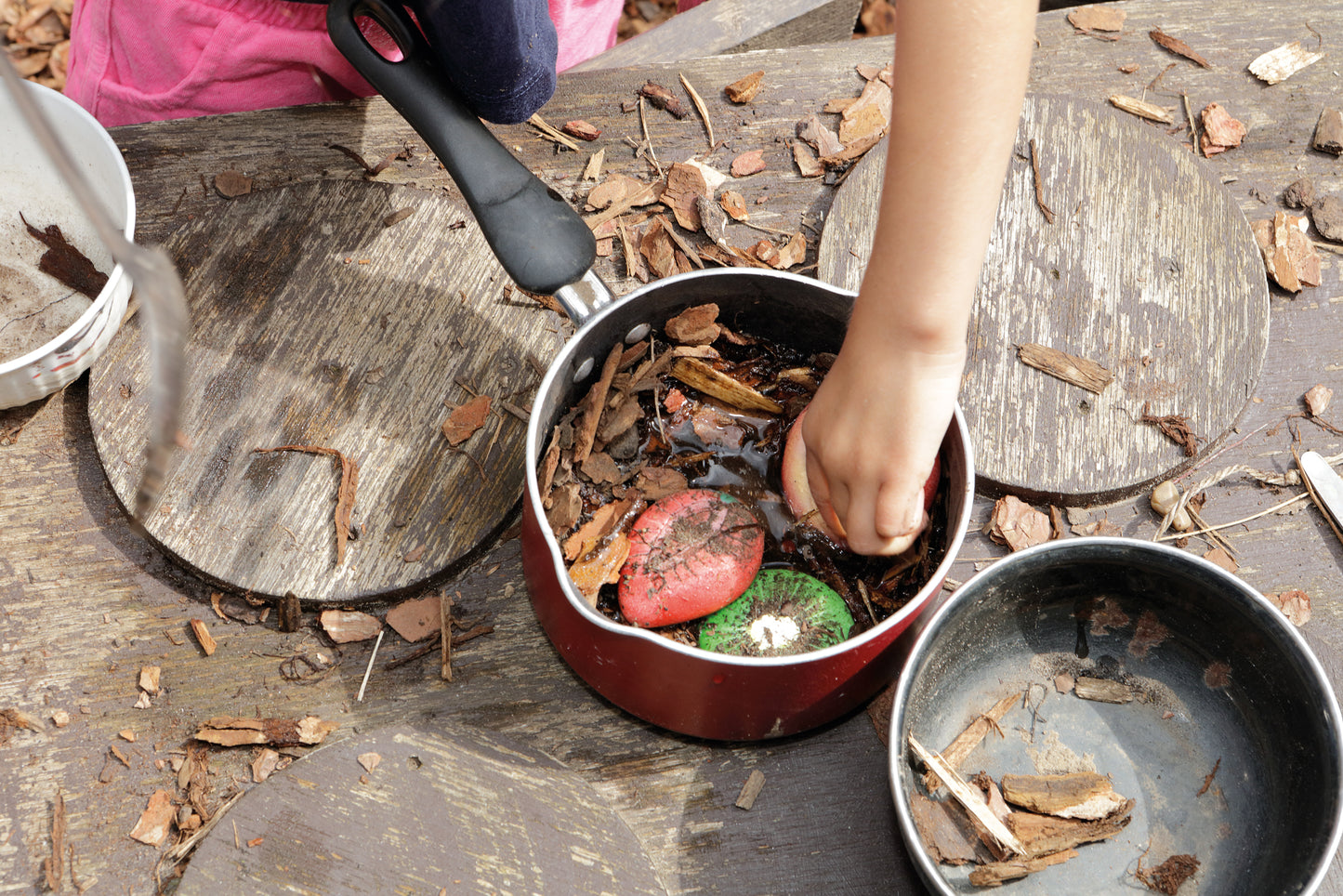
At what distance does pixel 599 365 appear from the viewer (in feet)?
2.28

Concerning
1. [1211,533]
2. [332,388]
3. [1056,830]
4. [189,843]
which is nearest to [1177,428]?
[1211,533]

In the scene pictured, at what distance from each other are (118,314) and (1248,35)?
1.04 meters

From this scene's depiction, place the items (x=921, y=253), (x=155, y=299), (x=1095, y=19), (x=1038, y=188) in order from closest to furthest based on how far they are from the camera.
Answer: (x=155, y=299)
(x=921, y=253)
(x=1038, y=188)
(x=1095, y=19)

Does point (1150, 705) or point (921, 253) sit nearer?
point (921, 253)

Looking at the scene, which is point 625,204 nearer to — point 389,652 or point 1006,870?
point 389,652

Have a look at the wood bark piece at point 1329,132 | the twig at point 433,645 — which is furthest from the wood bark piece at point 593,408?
the wood bark piece at point 1329,132

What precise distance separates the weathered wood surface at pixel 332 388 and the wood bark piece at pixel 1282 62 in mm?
713

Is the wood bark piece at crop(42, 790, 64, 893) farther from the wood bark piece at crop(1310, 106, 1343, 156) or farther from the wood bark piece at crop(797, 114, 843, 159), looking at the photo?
the wood bark piece at crop(1310, 106, 1343, 156)

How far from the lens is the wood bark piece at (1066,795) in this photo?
24.5 inches

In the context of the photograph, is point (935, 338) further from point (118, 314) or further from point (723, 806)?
point (118, 314)

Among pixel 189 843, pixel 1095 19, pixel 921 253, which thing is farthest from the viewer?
pixel 1095 19

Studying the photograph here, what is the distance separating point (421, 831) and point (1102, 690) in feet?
1.54

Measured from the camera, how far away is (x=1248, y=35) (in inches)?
36.4

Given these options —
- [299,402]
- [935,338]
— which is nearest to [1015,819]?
[935,338]
